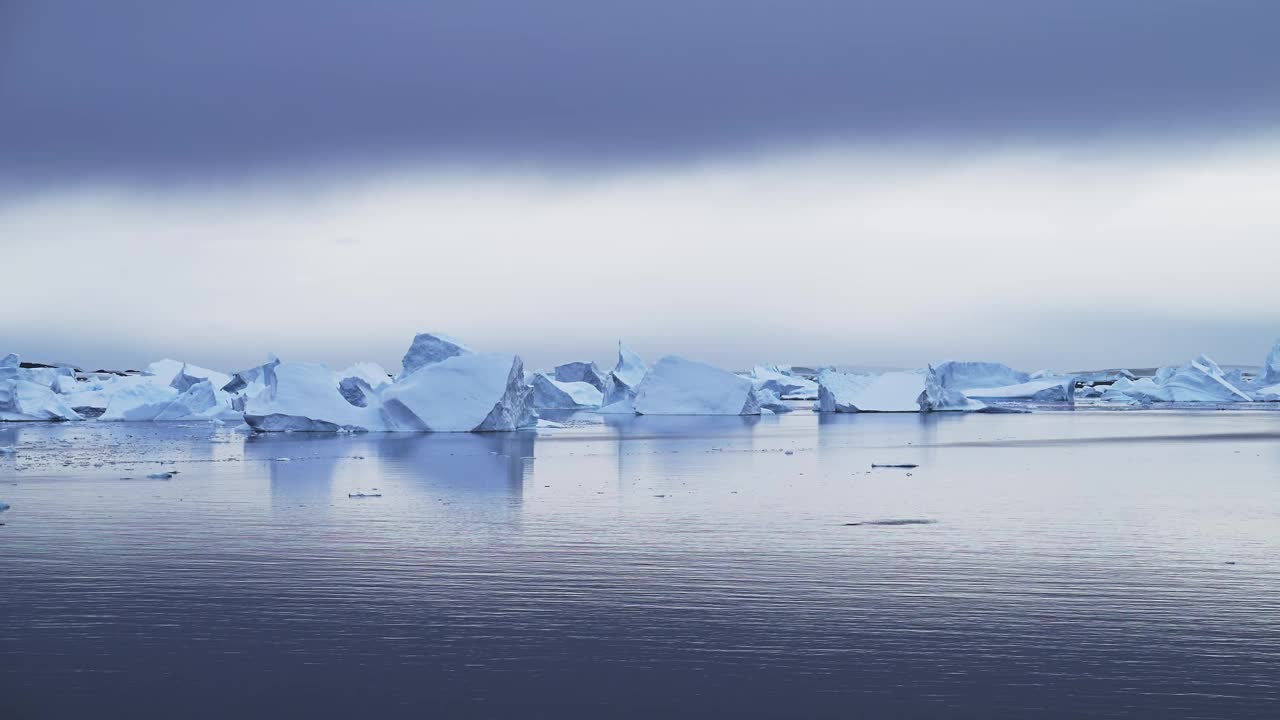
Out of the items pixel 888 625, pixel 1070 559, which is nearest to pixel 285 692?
pixel 888 625

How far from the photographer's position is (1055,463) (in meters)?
20.2

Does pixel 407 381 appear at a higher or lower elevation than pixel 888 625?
higher

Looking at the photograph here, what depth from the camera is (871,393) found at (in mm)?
50406

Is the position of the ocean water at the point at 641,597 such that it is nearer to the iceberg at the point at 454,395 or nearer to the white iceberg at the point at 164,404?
the iceberg at the point at 454,395

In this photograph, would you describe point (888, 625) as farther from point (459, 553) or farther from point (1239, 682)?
point (459, 553)

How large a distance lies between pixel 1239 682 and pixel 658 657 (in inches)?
109

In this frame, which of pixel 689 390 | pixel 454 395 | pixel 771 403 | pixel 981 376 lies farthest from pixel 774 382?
pixel 454 395

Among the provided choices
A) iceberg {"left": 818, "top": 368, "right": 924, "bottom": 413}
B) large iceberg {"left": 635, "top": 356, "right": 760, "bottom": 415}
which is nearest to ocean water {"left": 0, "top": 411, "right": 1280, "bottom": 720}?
large iceberg {"left": 635, "top": 356, "right": 760, "bottom": 415}

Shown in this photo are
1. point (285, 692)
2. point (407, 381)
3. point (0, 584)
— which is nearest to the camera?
point (285, 692)

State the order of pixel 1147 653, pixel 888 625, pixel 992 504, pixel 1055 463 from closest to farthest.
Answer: pixel 1147 653 < pixel 888 625 < pixel 992 504 < pixel 1055 463

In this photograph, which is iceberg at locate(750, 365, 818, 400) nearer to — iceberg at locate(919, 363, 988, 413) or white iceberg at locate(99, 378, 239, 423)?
iceberg at locate(919, 363, 988, 413)

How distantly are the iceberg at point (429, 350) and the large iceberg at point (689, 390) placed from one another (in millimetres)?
8660

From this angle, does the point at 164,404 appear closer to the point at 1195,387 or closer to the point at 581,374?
the point at 581,374

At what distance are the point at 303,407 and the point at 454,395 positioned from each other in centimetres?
357
